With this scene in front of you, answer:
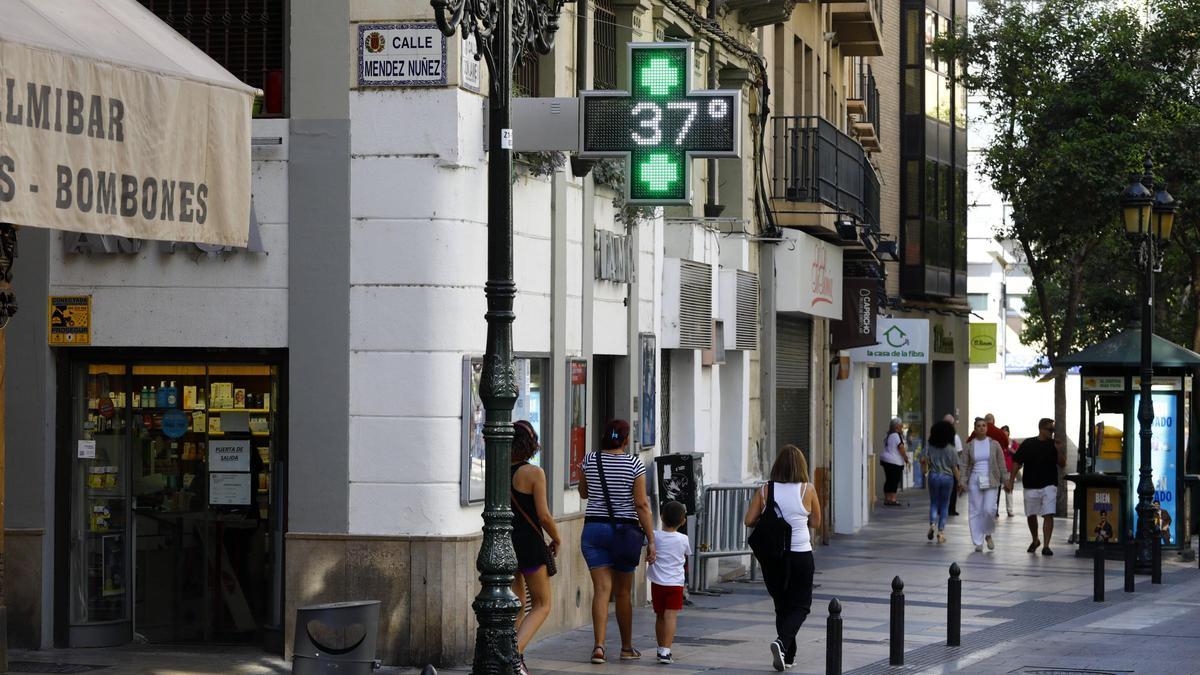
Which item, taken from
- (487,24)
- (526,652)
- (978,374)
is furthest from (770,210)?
(978,374)

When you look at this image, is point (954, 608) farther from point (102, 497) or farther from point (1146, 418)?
point (1146, 418)

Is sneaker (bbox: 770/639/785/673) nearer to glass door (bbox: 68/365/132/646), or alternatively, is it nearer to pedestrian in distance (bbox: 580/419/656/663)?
pedestrian in distance (bbox: 580/419/656/663)

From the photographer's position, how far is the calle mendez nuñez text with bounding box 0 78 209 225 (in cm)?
911

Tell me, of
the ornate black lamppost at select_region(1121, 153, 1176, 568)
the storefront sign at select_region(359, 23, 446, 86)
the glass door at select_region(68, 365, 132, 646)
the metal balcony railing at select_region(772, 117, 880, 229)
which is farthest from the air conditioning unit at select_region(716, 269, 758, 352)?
the glass door at select_region(68, 365, 132, 646)

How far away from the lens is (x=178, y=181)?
10.2 m

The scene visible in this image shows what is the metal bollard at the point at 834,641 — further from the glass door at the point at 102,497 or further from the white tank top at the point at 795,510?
the glass door at the point at 102,497

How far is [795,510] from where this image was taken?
13828 mm

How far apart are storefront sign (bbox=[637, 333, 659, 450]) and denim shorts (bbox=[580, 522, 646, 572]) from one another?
4476 millimetres

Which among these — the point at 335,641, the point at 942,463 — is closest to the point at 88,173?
the point at 335,641

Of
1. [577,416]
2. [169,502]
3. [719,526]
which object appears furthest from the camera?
[719,526]

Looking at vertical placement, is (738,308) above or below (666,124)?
below

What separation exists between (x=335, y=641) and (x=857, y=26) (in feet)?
77.9

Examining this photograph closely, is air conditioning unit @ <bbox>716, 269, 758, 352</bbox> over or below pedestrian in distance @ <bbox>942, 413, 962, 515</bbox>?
over

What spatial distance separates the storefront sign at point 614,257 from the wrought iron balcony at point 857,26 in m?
12.5
